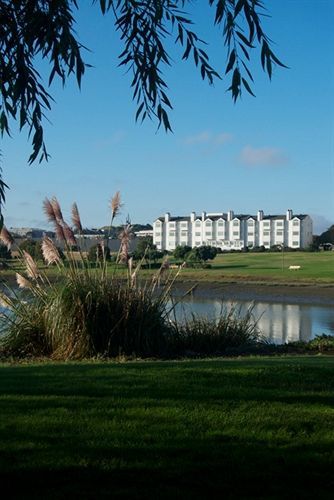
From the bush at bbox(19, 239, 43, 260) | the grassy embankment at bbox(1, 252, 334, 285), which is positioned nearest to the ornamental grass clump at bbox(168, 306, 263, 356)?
the bush at bbox(19, 239, 43, 260)

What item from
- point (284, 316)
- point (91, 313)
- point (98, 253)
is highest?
point (98, 253)

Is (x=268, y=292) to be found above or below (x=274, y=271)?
below

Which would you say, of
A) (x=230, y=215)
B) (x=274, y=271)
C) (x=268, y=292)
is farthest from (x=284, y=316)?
(x=230, y=215)

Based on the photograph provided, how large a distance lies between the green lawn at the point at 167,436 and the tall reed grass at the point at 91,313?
4069mm

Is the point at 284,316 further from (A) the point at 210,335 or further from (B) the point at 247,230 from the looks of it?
(B) the point at 247,230

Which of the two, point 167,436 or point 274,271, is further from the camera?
point 274,271

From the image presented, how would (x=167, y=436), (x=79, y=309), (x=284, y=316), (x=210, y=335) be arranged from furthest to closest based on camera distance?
(x=284, y=316) → (x=210, y=335) → (x=79, y=309) → (x=167, y=436)

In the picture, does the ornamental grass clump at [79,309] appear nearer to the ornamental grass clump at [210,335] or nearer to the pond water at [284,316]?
the ornamental grass clump at [210,335]

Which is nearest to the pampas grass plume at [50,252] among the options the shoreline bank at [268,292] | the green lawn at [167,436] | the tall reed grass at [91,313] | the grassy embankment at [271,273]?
the tall reed grass at [91,313]

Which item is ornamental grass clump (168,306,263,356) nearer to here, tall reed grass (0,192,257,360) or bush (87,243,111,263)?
tall reed grass (0,192,257,360)

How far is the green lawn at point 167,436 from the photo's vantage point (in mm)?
4527

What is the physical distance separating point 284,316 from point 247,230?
64.7 m

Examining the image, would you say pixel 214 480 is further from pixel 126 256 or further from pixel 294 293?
pixel 294 293

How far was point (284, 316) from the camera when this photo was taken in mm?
23688
